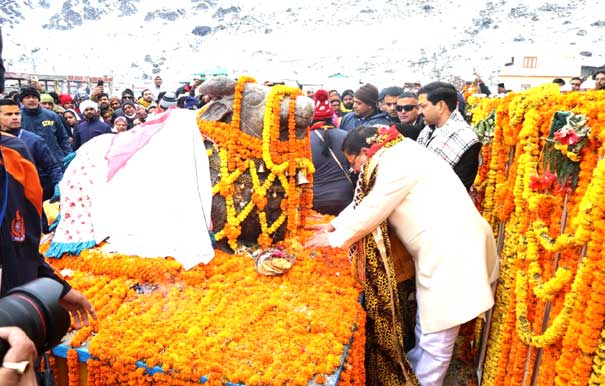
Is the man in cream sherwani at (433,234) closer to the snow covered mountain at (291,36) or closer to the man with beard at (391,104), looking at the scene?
the man with beard at (391,104)

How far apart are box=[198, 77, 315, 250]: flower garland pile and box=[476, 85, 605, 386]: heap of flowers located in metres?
1.66

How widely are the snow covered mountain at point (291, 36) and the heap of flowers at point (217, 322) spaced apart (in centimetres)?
3642

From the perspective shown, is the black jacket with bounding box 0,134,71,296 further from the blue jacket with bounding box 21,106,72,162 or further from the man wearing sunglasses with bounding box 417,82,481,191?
the blue jacket with bounding box 21,106,72,162

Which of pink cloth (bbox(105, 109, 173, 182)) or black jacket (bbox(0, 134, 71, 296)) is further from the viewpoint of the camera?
pink cloth (bbox(105, 109, 173, 182))

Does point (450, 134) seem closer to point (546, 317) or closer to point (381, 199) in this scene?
point (381, 199)

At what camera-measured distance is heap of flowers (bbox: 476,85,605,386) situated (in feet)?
6.73

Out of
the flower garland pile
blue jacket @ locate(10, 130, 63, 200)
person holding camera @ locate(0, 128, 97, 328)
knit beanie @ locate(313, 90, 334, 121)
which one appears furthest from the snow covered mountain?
person holding camera @ locate(0, 128, 97, 328)

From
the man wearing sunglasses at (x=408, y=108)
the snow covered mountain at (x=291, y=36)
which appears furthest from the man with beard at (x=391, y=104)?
the snow covered mountain at (x=291, y=36)

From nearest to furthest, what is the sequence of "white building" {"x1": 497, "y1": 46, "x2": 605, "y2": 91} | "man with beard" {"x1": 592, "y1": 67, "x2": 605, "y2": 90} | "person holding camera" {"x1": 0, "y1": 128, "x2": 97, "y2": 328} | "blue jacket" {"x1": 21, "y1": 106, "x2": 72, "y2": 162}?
"person holding camera" {"x1": 0, "y1": 128, "x2": 97, "y2": 328}
"man with beard" {"x1": 592, "y1": 67, "x2": 605, "y2": 90}
"blue jacket" {"x1": 21, "y1": 106, "x2": 72, "y2": 162}
"white building" {"x1": 497, "y1": 46, "x2": 605, "y2": 91}

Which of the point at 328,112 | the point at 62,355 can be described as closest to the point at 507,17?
the point at 328,112

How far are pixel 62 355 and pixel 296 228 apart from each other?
207cm

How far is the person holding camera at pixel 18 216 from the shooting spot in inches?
72.8

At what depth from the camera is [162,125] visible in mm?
4086

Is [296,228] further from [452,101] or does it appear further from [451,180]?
[452,101]
